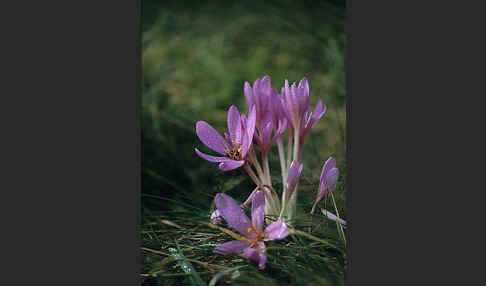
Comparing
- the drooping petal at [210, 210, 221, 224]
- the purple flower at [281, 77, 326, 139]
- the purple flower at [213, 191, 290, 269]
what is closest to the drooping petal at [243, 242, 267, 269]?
the purple flower at [213, 191, 290, 269]

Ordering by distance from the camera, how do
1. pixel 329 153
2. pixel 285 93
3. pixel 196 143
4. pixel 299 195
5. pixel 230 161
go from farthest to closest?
pixel 196 143 < pixel 329 153 < pixel 299 195 < pixel 285 93 < pixel 230 161

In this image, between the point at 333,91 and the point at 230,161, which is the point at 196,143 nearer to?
the point at 333,91

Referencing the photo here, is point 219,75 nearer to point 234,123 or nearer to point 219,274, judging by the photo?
point 234,123

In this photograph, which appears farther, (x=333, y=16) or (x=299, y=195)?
(x=333, y=16)

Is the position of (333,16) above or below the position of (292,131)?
above

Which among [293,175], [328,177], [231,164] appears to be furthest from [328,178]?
[231,164]

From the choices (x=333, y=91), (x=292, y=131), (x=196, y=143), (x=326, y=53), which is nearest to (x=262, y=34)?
(x=326, y=53)

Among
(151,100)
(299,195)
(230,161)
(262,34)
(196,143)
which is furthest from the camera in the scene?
(262,34)
